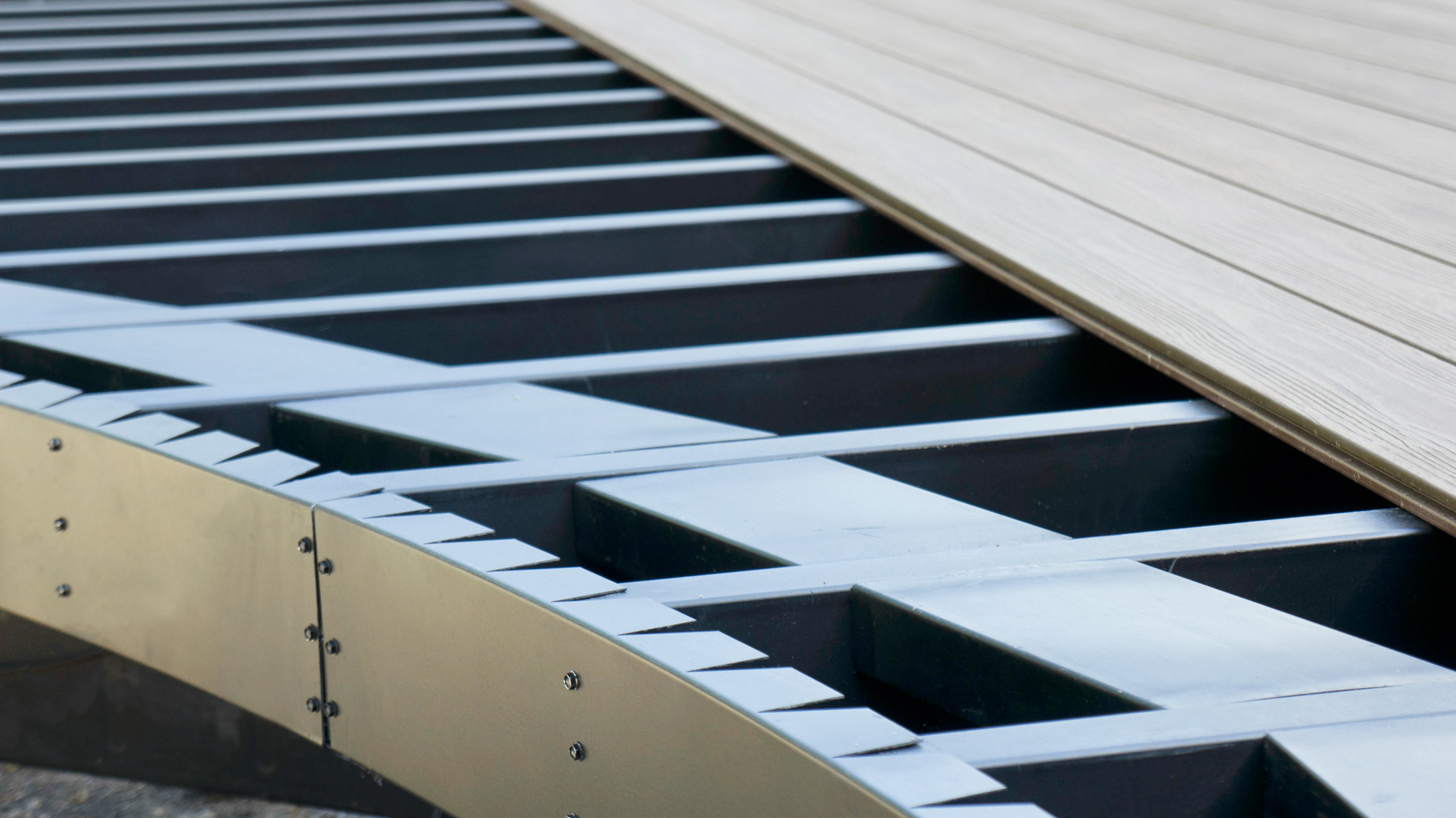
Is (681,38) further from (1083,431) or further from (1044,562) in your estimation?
(1044,562)

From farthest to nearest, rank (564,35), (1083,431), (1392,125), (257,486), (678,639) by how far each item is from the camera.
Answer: (564,35)
(1392,125)
(1083,431)
(257,486)
(678,639)

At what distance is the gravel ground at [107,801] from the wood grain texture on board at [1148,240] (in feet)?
7.26

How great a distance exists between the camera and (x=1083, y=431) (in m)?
1.43

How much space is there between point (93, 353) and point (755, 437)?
806mm

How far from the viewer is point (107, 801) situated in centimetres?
387

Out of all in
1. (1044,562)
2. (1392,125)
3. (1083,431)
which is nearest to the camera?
(1044,562)

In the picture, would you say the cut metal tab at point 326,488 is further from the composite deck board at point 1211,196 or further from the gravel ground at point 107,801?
the gravel ground at point 107,801

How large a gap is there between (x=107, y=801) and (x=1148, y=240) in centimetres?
332

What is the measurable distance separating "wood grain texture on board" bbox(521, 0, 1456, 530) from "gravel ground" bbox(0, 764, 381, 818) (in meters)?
2.21

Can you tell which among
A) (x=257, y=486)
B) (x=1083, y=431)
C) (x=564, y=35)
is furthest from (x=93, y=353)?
(x=564, y=35)

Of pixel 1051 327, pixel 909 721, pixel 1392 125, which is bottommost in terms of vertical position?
pixel 909 721

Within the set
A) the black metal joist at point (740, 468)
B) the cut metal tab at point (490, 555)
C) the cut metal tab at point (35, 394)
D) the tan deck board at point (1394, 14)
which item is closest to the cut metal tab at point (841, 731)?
the black metal joist at point (740, 468)

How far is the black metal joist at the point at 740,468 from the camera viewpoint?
894mm

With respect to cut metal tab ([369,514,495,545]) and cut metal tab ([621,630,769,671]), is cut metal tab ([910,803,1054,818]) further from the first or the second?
cut metal tab ([369,514,495,545])
